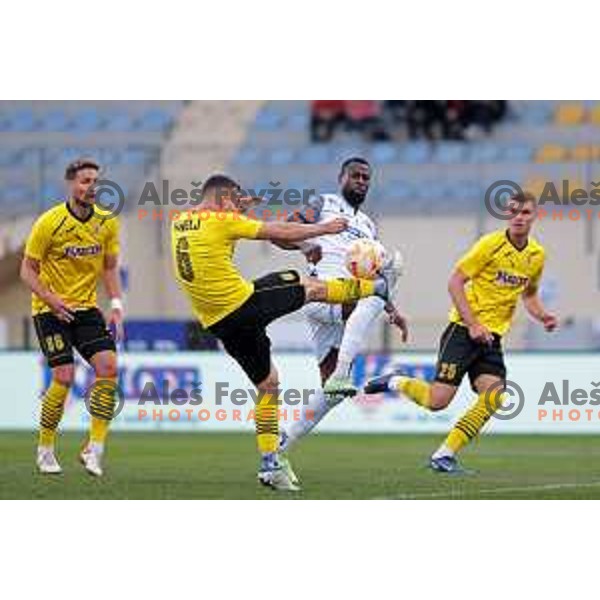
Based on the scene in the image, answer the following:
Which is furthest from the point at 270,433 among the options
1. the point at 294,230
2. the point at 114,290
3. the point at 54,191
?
the point at 54,191

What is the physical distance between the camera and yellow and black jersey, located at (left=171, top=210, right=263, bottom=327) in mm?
12055

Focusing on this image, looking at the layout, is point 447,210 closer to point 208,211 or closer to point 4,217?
point 4,217

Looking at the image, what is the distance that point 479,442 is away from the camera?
2039 cm

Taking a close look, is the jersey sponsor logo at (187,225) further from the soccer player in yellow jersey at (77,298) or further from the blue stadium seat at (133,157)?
the blue stadium seat at (133,157)

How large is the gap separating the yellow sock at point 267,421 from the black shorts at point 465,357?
2.20 m

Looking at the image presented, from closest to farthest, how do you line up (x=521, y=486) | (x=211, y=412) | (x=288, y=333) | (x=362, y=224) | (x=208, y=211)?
(x=208, y=211), (x=521, y=486), (x=362, y=224), (x=211, y=412), (x=288, y=333)

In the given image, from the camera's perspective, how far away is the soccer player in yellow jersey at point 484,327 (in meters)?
14.0

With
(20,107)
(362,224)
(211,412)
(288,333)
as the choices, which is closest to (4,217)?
(20,107)

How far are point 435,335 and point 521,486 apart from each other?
13600 mm

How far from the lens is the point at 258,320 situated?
12.1 metres

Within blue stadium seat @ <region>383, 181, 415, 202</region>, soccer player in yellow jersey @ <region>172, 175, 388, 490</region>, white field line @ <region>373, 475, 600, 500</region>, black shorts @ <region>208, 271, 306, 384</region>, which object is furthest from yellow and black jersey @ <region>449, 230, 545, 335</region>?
blue stadium seat @ <region>383, 181, 415, 202</region>

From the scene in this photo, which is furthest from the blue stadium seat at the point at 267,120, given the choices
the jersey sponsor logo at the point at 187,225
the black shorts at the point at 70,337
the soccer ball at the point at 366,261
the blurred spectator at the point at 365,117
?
the jersey sponsor logo at the point at 187,225

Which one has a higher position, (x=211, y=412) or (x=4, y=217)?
(x=4, y=217)

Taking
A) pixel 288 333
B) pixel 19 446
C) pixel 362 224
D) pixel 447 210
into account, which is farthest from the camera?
pixel 447 210
